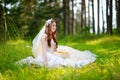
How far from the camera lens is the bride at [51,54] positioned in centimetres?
914

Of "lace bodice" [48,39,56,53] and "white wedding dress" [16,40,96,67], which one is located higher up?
"lace bodice" [48,39,56,53]

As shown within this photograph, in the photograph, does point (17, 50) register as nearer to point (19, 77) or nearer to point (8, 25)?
point (8, 25)

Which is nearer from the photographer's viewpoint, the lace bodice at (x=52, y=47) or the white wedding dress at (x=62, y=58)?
the white wedding dress at (x=62, y=58)

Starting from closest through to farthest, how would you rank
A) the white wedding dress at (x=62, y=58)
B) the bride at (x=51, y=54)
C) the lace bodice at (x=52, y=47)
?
1. the white wedding dress at (x=62, y=58)
2. the bride at (x=51, y=54)
3. the lace bodice at (x=52, y=47)

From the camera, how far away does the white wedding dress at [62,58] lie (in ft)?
29.6

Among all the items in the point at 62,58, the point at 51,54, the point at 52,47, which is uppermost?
the point at 52,47

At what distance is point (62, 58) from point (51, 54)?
34 centimetres

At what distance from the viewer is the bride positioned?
9.14 metres

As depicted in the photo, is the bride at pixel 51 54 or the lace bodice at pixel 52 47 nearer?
the bride at pixel 51 54

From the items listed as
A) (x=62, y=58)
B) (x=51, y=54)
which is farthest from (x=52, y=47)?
(x=62, y=58)

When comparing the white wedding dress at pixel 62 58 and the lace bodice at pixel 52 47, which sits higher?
the lace bodice at pixel 52 47

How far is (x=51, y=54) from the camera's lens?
9.75 m

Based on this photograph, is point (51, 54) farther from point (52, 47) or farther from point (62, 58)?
point (52, 47)

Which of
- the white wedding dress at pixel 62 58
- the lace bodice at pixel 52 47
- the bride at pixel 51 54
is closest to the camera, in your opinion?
the white wedding dress at pixel 62 58
